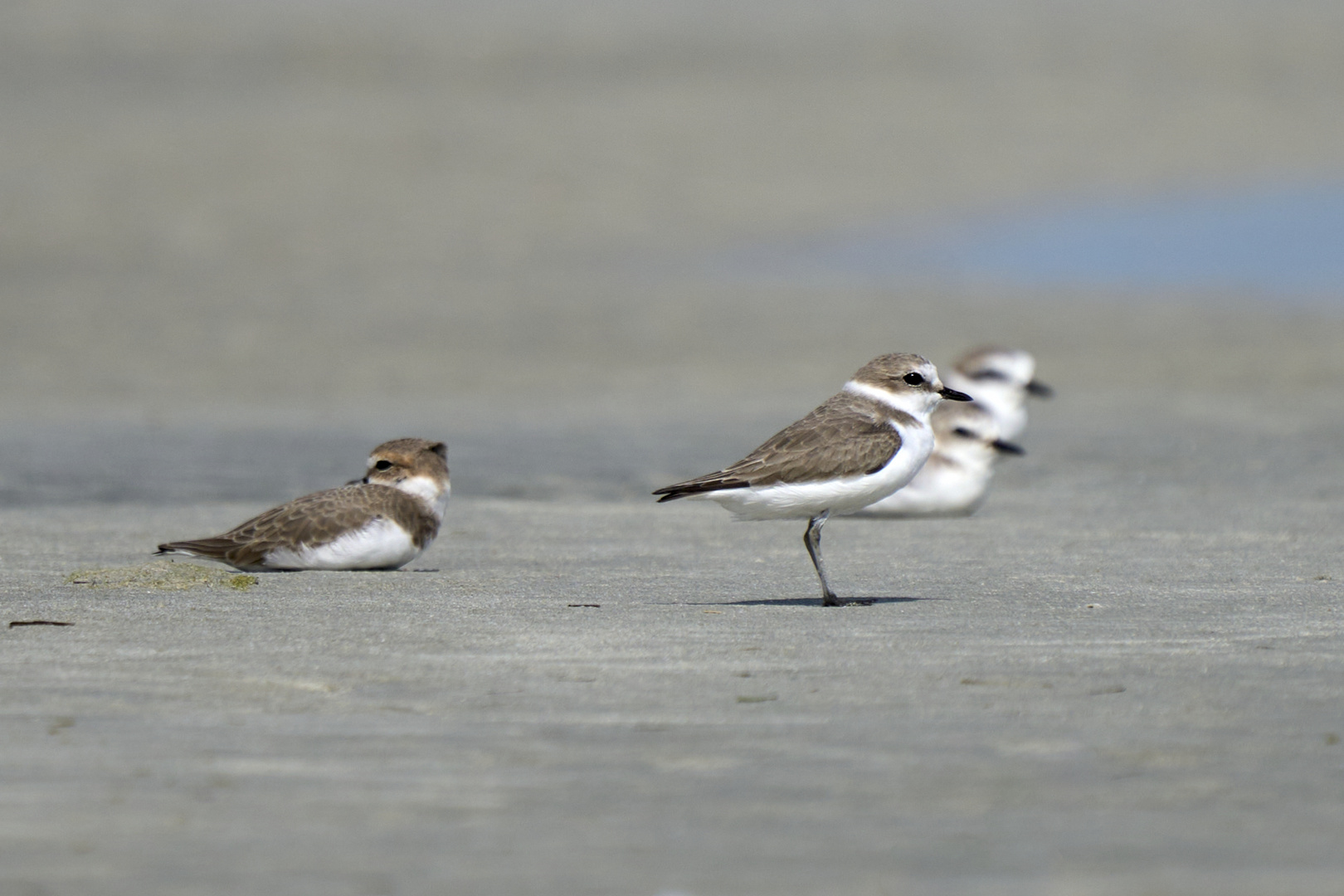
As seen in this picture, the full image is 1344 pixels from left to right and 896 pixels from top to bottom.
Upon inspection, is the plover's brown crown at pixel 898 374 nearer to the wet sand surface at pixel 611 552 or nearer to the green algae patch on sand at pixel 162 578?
A: the wet sand surface at pixel 611 552

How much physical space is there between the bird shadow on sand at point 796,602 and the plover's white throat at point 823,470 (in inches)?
1.9

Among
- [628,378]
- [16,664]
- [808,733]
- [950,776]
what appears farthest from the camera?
[628,378]

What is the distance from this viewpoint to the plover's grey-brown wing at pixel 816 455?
23.4 ft

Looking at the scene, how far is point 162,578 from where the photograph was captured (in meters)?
7.26

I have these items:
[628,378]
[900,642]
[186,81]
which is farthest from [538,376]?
[186,81]

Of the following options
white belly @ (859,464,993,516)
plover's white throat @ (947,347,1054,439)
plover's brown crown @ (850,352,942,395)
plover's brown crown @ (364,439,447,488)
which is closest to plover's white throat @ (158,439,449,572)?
plover's brown crown @ (364,439,447,488)

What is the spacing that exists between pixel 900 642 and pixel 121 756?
2413 millimetres

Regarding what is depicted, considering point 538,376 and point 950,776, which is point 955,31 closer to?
point 538,376

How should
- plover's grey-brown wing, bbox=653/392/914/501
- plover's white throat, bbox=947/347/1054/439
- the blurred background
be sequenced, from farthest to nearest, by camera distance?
1. the blurred background
2. plover's white throat, bbox=947/347/1054/439
3. plover's grey-brown wing, bbox=653/392/914/501

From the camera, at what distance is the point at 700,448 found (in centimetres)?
1267

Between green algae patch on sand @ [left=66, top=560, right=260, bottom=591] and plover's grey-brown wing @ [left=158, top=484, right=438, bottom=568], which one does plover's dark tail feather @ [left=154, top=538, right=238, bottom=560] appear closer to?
plover's grey-brown wing @ [left=158, top=484, right=438, bottom=568]

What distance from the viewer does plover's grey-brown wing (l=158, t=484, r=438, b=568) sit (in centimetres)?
773

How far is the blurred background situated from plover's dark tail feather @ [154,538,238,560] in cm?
264

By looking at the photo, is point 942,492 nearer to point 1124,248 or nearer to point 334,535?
point 334,535
